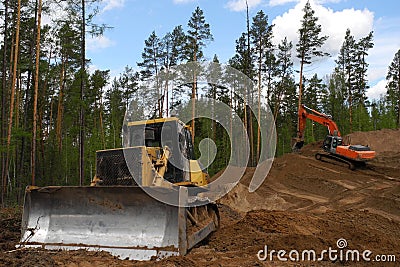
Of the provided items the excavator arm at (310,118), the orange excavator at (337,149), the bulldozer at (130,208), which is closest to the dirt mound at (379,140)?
the excavator arm at (310,118)

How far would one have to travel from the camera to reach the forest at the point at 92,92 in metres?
19.4

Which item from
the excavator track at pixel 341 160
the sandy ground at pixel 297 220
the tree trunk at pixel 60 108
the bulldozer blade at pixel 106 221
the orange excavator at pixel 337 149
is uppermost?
the tree trunk at pixel 60 108

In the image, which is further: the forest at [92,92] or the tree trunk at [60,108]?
the tree trunk at [60,108]

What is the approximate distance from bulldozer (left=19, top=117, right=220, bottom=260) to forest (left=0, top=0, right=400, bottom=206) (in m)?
10.6

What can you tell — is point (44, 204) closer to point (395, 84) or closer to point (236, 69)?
point (236, 69)

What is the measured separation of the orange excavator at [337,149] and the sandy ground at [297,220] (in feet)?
1.38

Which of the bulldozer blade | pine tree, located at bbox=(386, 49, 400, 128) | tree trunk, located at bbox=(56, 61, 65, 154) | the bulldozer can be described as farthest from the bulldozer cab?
pine tree, located at bbox=(386, 49, 400, 128)

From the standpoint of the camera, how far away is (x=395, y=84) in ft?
139

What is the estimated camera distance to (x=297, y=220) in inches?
349

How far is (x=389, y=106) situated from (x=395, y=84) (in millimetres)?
2858

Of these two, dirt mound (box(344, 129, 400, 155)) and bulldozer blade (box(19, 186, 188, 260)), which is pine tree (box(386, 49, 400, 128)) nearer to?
dirt mound (box(344, 129, 400, 155))

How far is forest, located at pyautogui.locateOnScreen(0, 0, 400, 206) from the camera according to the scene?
1938 cm

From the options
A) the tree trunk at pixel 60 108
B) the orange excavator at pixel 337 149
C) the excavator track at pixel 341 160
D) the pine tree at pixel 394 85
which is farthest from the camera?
the pine tree at pixel 394 85

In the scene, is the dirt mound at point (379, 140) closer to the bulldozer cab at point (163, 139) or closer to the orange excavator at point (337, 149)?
the orange excavator at point (337, 149)
